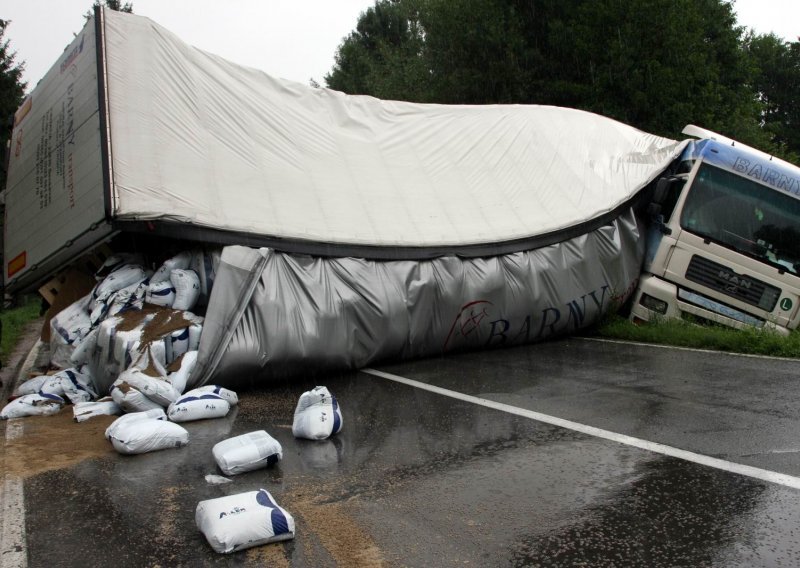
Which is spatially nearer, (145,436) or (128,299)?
(145,436)

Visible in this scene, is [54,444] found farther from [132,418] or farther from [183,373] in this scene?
[183,373]

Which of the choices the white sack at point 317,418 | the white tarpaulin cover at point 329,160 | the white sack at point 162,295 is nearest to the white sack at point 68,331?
the white sack at point 162,295

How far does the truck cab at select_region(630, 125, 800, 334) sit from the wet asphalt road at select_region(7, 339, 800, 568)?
2.65 m

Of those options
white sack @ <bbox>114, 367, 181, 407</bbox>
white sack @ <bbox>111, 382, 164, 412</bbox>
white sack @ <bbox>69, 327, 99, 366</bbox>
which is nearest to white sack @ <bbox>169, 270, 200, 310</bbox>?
white sack @ <bbox>69, 327, 99, 366</bbox>

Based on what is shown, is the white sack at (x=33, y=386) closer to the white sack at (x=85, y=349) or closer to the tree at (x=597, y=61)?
the white sack at (x=85, y=349)

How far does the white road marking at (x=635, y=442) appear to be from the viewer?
376cm

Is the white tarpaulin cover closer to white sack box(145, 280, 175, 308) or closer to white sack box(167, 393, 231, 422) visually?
white sack box(145, 280, 175, 308)

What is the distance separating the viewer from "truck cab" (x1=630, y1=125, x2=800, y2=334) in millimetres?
8688

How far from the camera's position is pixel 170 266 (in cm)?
715

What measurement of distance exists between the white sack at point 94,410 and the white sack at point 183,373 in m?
0.49

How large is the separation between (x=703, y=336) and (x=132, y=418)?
6369 millimetres

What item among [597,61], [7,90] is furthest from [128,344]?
[7,90]

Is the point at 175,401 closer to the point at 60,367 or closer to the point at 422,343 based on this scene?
the point at 60,367

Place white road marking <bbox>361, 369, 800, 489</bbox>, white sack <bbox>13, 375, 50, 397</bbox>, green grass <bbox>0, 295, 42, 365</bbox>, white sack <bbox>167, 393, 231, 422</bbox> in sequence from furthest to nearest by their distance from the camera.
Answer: green grass <bbox>0, 295, 42, 365</bbox> → white sack <bbox>13, 375, 50, 397</bbox> → white sack <bbox>167, 393, 231, 422</bbox> → white road marking <bbox>361, 369, 800, 489</bbox>
